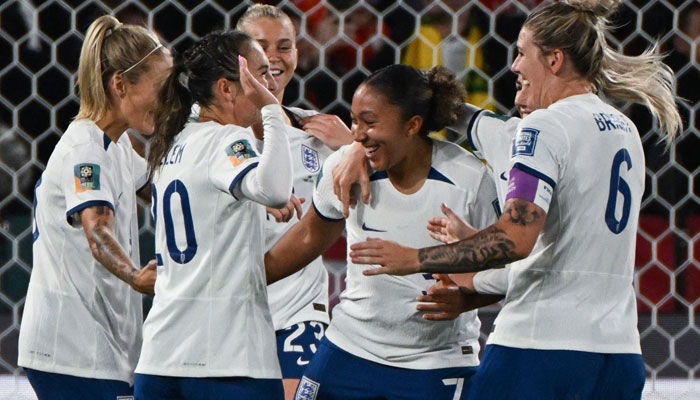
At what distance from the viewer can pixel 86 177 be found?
211 cm

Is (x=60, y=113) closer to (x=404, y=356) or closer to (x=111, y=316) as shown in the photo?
(x=111, y=316)

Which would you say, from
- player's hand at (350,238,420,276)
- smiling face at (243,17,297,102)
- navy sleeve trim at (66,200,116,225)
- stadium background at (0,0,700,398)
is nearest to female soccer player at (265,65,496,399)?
player's hand at (350,238,420,276)

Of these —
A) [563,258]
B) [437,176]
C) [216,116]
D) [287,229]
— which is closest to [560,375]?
[563,258]

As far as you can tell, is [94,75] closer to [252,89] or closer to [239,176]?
[252,89]

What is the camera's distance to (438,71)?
205 cm

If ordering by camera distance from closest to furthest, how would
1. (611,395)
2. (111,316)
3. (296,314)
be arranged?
(611,395), (111,316), (296,314)

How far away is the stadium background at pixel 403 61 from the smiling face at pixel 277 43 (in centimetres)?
53

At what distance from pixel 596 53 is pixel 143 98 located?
3.06ft

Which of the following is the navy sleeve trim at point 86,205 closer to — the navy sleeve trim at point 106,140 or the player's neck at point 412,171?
the navy sleeve trim at point 106,140

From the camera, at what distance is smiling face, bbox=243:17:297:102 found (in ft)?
9.12

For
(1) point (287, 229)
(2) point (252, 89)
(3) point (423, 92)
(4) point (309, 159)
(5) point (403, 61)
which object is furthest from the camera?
(5) point (403, 61)

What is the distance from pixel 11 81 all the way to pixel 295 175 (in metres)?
1.30

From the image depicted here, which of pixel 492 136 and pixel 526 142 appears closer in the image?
pixel 526 142

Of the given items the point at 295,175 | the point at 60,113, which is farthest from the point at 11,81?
the point at 295,175
